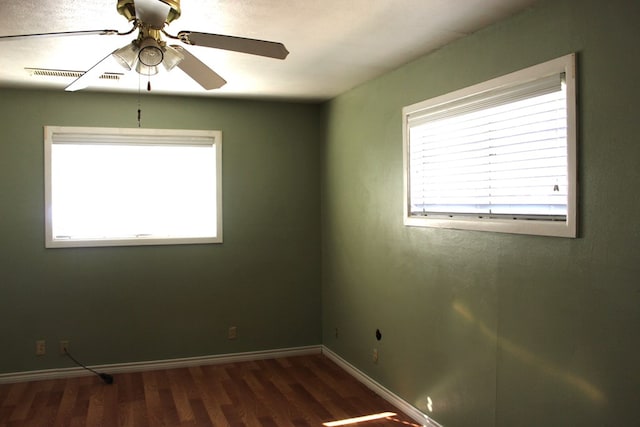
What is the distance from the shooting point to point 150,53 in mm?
2209

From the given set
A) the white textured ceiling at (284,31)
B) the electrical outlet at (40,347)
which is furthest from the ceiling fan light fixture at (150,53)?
the electrical outlet at (40,347)

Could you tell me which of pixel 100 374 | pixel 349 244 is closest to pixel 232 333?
pixel 100 374

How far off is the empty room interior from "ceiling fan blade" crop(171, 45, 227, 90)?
7.9 inches

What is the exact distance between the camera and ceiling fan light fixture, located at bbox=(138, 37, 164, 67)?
217cm

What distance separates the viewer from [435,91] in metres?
3.44

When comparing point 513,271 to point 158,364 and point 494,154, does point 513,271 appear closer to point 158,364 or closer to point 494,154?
point 494,154

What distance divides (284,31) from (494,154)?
132cm

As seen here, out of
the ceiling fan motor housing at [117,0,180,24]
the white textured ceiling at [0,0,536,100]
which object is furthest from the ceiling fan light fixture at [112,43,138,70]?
the white textured ceiling at [0,0,536,100]

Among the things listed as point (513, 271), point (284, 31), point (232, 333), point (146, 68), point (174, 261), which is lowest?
point (232, 333)

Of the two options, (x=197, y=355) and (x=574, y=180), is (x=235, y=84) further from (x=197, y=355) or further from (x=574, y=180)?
(x=574, y=180)

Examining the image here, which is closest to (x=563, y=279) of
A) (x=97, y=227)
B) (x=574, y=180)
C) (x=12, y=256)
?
(x=574, y=180)

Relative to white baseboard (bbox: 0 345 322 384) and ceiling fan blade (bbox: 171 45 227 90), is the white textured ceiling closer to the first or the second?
ceiling fan blade (bbox: 171 45 227 90)

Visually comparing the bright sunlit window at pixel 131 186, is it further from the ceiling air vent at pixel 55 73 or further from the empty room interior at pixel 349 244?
the ceiling air vent at pixel 55 73

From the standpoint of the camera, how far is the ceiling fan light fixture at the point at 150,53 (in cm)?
217
